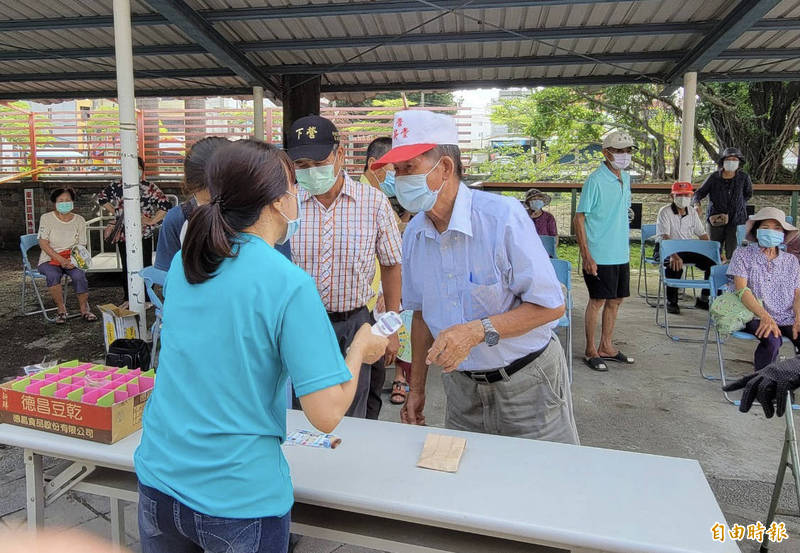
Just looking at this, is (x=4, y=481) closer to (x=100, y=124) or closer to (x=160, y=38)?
(x=160, y=38)

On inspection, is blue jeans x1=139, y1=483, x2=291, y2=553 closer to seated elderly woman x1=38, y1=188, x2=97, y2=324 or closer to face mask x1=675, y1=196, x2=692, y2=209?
seated elderly woman x1=38, y1=188, x2=97, y2=324

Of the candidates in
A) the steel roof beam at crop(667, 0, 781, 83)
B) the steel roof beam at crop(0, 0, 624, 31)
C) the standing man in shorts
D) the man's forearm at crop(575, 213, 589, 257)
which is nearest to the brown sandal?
the standing man in shorts

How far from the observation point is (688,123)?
830 cm

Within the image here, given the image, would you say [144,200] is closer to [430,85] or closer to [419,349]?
[430,85]

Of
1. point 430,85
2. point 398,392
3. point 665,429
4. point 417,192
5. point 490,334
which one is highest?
point 430,85

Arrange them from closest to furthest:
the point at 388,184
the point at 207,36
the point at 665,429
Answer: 1. the point at 665,429
2. the point at 388,184
3. the point at 207,36

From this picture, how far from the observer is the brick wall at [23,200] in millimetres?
13547

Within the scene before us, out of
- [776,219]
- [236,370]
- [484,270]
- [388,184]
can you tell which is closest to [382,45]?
[388,184]

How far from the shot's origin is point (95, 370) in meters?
2.38

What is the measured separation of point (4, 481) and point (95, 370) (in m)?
1.40

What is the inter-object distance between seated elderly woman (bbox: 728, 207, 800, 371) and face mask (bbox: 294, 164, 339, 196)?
3475mm

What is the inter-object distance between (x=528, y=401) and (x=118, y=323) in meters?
4.10

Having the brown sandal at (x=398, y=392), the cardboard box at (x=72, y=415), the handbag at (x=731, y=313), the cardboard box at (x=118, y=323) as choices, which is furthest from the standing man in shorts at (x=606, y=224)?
the cardboard box at (x=72, y=415)

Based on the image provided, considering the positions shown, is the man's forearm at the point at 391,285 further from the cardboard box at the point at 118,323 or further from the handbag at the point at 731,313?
the cardboard box at the point at 118,323
